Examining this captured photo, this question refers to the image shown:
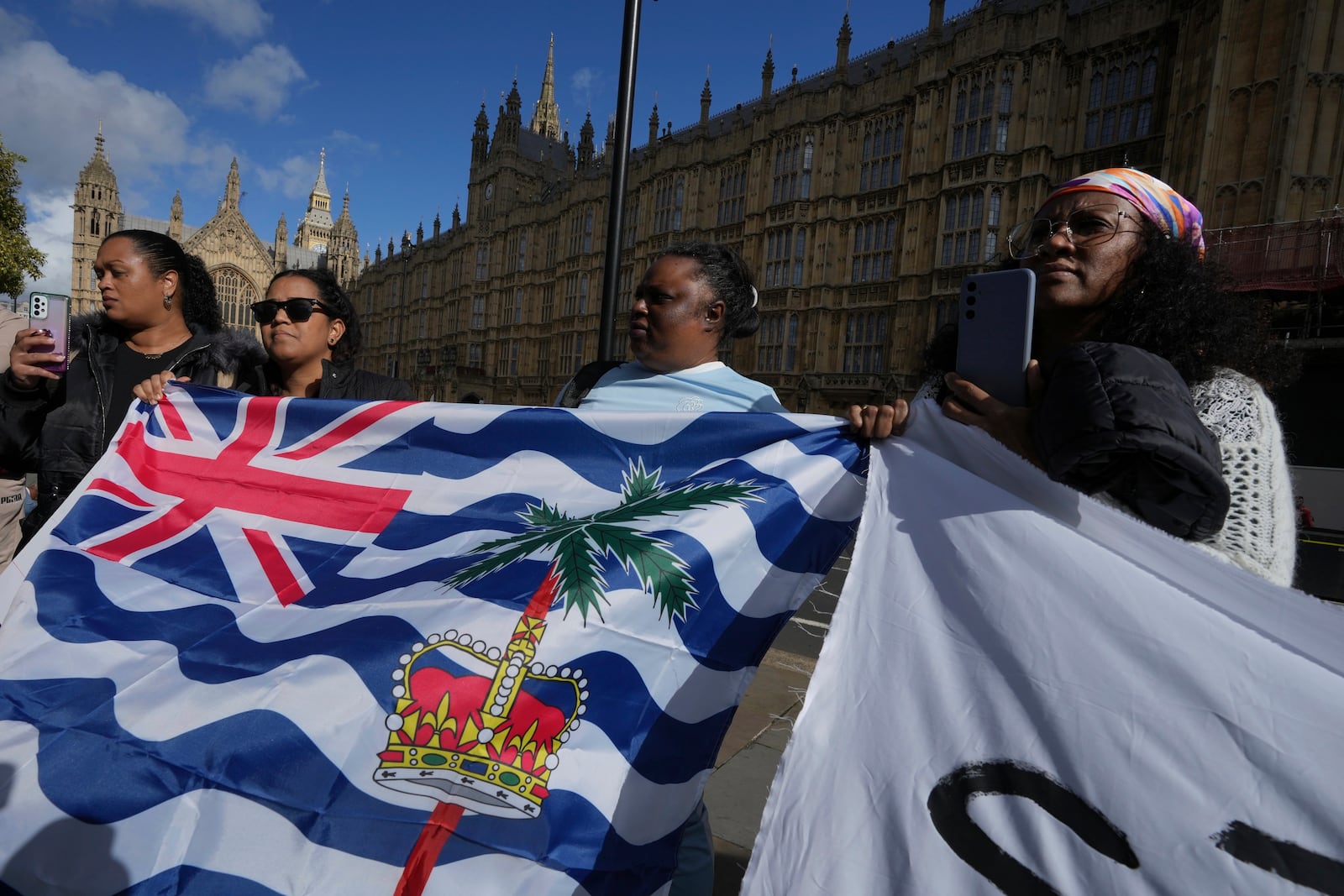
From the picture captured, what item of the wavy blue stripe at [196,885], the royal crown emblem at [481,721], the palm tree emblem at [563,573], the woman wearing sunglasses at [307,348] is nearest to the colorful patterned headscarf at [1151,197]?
the palm tree emblem at [563,573]

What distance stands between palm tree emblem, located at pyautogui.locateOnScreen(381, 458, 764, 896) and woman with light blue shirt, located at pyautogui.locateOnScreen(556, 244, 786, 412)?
42 cm

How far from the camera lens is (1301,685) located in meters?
0.94

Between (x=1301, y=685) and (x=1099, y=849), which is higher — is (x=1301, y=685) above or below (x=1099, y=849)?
above

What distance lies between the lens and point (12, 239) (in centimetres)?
2191

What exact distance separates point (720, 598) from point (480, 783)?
1.81 feet

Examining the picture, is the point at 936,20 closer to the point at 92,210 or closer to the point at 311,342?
the point at 311,342

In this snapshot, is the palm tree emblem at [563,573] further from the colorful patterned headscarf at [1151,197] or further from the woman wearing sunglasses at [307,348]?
the woman wearing sunglasses at [307,348]

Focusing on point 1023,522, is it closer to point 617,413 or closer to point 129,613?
point 617,413

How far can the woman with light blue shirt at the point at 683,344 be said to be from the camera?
2.17 m

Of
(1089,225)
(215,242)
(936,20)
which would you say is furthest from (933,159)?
(215,242)

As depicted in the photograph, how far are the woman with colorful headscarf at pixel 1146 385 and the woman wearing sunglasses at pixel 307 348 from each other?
2025 millimetres

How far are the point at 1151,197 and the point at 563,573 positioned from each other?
1.43 metres

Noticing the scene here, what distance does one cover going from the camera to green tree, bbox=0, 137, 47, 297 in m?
21.0

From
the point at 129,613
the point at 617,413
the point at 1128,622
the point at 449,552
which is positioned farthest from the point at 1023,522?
the point at 129,613
